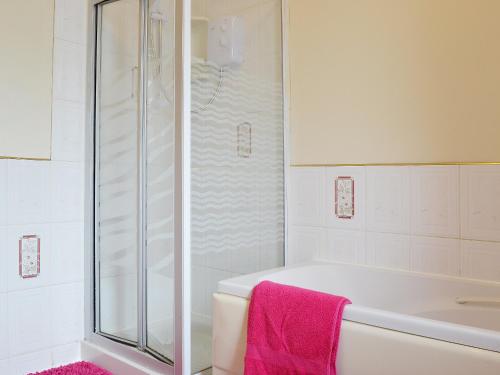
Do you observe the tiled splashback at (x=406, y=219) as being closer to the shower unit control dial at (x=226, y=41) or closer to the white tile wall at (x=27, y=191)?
the shower unit control dial at (x=226, y=41)

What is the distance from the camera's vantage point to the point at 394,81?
6.75ft

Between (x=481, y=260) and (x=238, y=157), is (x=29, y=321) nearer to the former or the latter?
(x=238, y=157)

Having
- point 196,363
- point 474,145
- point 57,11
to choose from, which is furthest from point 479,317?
point 57,11

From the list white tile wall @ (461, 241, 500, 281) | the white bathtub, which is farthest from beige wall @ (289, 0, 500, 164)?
the white bathtub

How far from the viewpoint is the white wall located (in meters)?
2.11

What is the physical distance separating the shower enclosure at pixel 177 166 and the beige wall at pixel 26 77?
229mm

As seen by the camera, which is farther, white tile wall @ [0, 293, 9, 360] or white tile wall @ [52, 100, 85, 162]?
white tile wall @ [52, 100, 85, 162]

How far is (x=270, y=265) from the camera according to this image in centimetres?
235

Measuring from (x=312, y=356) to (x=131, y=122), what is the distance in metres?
1.35

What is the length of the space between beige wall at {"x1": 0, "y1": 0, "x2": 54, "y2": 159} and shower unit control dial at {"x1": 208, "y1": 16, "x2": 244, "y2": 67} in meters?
0.89

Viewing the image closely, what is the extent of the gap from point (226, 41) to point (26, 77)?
0.99 m

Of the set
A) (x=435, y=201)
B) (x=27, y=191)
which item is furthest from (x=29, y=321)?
(x=435, y=201)

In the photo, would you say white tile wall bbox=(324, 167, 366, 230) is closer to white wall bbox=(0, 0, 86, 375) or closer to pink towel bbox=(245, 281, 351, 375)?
pink towel bbox=(245, 281, 351, 375)

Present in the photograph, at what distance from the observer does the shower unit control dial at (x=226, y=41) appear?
1.99 m
